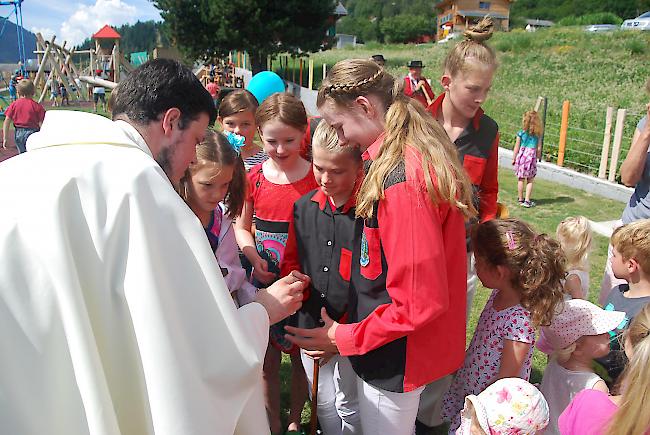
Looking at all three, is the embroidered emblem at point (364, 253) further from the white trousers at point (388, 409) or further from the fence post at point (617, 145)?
the fence post at point (617, 145)

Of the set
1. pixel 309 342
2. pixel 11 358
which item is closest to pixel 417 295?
pixel 309 342

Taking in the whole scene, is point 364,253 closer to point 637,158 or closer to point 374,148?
point 374,148

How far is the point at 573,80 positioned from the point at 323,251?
24.2 meters

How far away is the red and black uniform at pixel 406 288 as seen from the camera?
1801 mm

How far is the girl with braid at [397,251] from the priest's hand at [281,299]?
0.70ft

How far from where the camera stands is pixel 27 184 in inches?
54.8

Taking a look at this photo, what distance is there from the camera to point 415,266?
70.5 inches

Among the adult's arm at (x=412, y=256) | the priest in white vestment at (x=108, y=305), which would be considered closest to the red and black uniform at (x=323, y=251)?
the adult's arm at (x=412, y=256)

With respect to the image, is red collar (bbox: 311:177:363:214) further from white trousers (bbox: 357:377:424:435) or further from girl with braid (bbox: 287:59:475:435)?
white trousers (bbox: 357:377:424:435)

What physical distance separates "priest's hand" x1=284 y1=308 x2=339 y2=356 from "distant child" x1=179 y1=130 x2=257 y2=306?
30 centimetres

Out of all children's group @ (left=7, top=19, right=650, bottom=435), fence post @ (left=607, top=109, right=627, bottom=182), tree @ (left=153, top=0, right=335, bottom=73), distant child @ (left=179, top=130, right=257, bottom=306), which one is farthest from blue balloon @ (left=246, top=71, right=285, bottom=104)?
tree @ (left=153, top=0, right=335, bottom=73)

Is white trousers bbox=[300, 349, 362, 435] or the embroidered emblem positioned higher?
the embroidered emblem

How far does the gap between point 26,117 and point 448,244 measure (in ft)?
34.7

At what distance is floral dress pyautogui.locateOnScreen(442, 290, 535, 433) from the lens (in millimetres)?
2406
